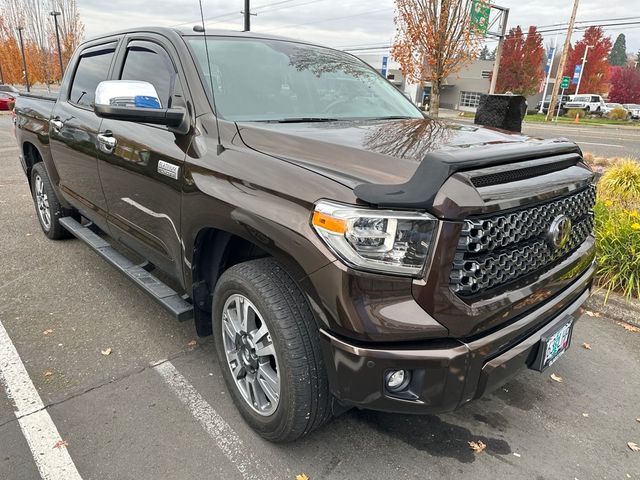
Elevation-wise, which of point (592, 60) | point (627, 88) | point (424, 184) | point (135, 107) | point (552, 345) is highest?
point (592, 60)

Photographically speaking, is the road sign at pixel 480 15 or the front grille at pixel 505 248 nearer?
the front grille at pixel 505 248

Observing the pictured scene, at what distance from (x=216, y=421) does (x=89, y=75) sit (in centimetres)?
305

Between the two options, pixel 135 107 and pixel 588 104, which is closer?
pixel 135 107

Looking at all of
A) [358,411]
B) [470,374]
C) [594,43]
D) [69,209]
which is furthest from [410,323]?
[594,43]

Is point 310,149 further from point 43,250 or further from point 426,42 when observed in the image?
point 426,42

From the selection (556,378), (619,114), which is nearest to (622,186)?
(556,378)

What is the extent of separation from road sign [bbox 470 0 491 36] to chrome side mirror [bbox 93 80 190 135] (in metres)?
10.3

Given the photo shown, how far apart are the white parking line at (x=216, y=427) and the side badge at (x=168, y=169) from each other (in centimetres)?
120

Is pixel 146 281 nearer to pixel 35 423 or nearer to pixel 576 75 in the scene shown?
pixel 35 423

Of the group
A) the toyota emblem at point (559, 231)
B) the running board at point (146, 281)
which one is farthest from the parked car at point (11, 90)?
the toyota emblem at point (559, 231)

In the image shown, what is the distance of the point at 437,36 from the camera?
1124 cm

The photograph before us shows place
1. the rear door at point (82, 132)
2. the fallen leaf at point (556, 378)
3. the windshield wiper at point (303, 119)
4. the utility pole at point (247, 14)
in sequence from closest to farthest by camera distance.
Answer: the windshield wiper at point (303, 119) < the fallen leaf at point (556, 378) < the rear door at point (82, 132) < the utility pole at point (247, 14)

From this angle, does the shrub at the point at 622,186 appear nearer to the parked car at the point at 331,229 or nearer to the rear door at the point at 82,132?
the parked car at the point at 331,229

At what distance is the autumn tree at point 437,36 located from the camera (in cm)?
1105
